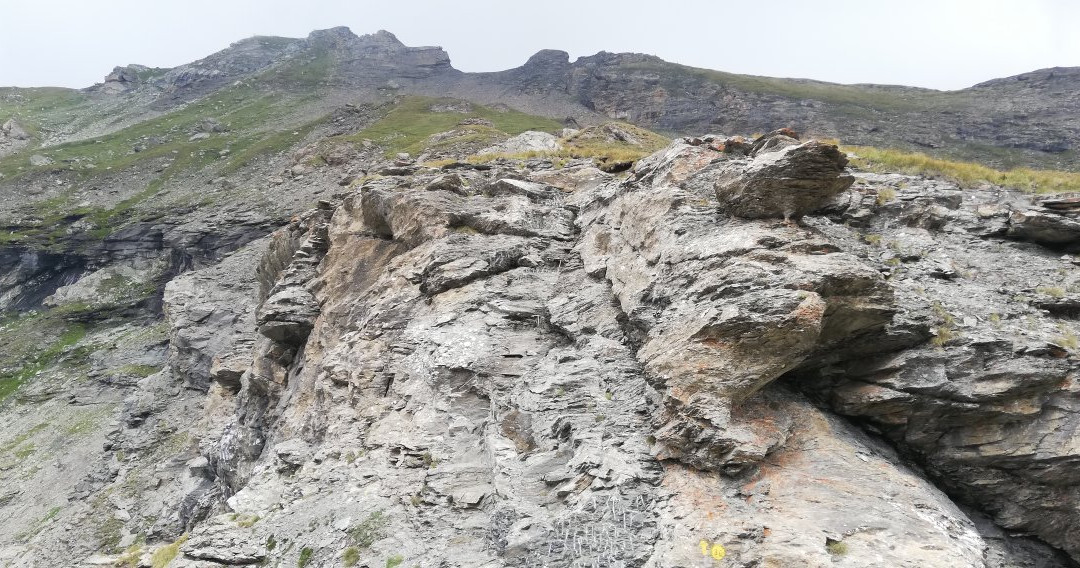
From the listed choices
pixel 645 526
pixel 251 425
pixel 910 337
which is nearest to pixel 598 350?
pixel 645 526

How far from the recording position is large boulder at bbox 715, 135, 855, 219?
13.3 metres

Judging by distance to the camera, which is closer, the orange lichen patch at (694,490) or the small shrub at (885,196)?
the orange lichen patch at (694,490)

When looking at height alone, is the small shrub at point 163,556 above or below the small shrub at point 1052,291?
below

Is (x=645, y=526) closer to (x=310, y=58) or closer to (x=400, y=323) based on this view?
(x=400, y=323)

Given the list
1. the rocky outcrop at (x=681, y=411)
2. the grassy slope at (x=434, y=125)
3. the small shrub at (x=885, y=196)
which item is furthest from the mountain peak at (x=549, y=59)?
the small shrub at (x=885, y=196)

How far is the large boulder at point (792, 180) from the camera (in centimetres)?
1334

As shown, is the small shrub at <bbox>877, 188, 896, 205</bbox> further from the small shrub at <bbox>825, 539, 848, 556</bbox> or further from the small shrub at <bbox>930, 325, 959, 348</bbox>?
the small shrub at <bbox>825, 539, 848, 556</bbox>

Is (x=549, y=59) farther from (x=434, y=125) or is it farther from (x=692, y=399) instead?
(x=692, y=399)

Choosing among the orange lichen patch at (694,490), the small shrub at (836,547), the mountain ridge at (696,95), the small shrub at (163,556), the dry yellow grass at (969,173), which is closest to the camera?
the small shrub at (836,547)

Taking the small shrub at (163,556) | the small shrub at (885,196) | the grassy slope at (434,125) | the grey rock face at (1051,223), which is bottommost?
the small shrub at (163,556)

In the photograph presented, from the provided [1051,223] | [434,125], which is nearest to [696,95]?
[434,125]

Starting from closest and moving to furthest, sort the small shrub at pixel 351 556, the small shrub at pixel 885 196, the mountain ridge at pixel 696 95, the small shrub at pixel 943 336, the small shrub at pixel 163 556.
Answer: the small shrub at pixel 943 336 → the small shrub at pixel 351 556 → the small shrub at pixel 163 556 → the small shrub at pixel 885 196 → the mountain ridge at pixel 696 95

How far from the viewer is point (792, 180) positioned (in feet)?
43.8

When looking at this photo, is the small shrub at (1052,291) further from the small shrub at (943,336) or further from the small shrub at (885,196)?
the small shrub at (885,196)
